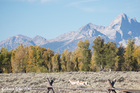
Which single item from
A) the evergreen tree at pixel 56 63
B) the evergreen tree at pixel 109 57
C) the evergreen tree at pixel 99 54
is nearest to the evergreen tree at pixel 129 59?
the evergreen tree at pixel 109 57

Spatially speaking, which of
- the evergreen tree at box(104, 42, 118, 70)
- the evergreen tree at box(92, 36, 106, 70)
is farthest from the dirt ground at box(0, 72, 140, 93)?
the evergreen tree at box(104, 42, 118, 70)

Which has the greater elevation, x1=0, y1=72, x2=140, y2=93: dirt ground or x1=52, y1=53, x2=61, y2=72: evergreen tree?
x1=52, y1=53, x2=61, y2=72: evergreen tree

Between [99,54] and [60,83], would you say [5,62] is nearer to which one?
[99,54]

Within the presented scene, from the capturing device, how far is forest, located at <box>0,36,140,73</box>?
49.8 meters

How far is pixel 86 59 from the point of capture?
55188mm

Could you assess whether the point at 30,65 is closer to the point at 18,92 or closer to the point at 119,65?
the point at 119,65

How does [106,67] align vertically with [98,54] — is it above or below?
below

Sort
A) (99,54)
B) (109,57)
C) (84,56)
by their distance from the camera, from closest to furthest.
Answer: (109,57) < (99,54) < (84,56)

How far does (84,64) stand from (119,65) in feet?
37.7

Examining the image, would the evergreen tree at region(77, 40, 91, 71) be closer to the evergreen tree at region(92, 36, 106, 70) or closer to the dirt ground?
the evergreen tree at region(92, 36, 106, 70)

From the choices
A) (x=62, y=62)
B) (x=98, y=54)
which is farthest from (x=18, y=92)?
(x=62, y=62)

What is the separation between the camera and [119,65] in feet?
183

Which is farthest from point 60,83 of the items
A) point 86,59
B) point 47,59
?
point 47,59

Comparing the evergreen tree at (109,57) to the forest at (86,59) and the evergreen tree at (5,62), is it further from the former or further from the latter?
the evergreen tree at (5,62)
